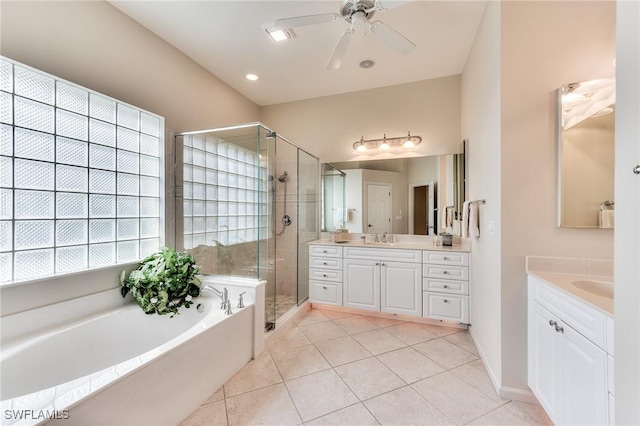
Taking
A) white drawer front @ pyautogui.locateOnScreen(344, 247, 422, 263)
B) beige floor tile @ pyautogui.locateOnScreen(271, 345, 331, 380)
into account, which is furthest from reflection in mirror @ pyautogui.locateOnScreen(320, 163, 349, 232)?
beige floor tile @ pyautogui.locateOnScreen(271, 345, 331, 380)

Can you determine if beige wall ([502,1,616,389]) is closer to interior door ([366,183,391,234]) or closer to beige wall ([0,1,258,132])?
interior door ([366,183,391,234])

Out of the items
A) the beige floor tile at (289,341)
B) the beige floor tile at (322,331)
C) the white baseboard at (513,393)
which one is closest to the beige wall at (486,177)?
the white baseboard at (513,393)

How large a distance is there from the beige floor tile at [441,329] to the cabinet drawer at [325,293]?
0.99 metres

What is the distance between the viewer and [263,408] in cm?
158

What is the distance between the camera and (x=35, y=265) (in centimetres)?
160

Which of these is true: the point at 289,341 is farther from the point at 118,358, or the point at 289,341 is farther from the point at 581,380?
the point at 581,380

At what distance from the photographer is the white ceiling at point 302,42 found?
Result: 1998 mm

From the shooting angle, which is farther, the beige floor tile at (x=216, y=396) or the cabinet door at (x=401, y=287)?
the cabinet door at (x=401, y=287)

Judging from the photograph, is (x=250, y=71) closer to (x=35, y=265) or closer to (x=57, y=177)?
(x=57, y=177)

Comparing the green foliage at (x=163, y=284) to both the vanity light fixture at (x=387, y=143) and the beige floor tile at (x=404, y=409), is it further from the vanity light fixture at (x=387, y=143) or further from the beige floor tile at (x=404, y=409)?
the vanity light fixture at (x=387, y=143)

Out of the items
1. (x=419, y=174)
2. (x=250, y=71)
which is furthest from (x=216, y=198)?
(x=419, y=174)

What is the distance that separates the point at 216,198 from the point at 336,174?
5.35 ft

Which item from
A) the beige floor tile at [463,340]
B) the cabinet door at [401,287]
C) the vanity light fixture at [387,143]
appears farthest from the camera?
the vanity light fixture at [387,143]

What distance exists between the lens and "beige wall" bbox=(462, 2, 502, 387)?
1.69 metres
